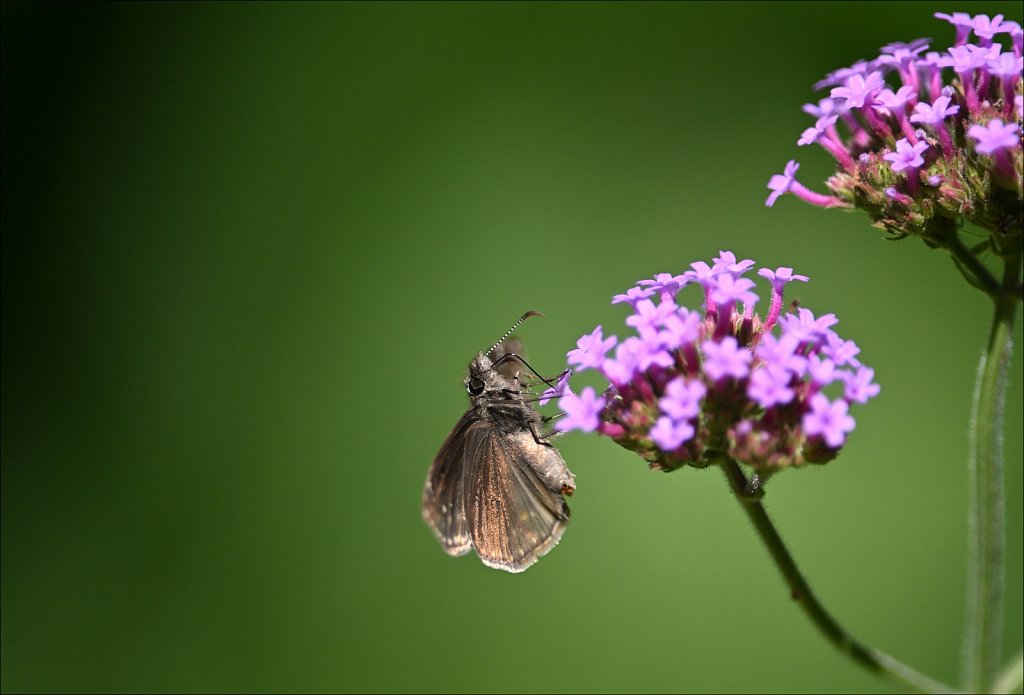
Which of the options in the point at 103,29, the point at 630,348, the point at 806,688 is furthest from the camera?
the point at 103,29

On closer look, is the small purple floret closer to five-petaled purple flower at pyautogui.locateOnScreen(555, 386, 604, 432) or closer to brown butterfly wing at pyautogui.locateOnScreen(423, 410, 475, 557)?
five-petaled purple flower at pyautogui.locateOnScreen(555, 386, 604, 432)

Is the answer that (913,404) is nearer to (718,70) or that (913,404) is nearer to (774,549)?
(718,70)

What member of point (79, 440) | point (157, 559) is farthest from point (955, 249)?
point (79, 440)

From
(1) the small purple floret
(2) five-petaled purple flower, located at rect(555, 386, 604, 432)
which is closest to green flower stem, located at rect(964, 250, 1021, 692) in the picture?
(1) the small purple floret

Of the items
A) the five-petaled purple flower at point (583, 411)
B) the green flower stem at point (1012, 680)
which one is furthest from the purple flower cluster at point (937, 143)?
the green flower stem at point (1012, 680)

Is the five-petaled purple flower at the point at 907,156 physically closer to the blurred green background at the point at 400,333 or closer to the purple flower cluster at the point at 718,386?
the purple flower cluster at the point at 718,386

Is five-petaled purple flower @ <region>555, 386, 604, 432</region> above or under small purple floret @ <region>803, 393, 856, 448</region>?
above

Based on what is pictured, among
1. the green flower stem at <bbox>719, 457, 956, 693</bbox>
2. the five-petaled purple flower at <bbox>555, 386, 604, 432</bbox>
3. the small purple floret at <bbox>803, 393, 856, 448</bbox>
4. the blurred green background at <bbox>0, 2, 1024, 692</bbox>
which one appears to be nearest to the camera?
the small purple floret at <bbox>803, 393, 856, 448</bbox>
